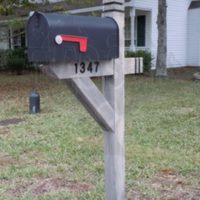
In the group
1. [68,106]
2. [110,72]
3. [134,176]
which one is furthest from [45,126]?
[110,72]

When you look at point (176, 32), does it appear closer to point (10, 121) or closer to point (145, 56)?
point (145, 56)

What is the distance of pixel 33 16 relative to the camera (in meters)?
2.18

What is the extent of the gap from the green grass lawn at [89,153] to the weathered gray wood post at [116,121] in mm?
877

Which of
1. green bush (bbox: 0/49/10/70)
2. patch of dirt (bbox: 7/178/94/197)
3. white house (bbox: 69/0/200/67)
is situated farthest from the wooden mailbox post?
green bush (bbox: 0/49/10/70)

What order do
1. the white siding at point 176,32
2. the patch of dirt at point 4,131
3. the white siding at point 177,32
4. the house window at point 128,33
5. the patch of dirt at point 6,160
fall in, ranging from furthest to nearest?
1. the white siding at point 177,32
2. the white siding at point 176,32
3. the house window at point 128,33
4. the patch of dirt at point 4,131
5. the patch of dirt at point 6,160

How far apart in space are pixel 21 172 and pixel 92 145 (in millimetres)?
1352

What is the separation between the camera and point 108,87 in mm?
2709

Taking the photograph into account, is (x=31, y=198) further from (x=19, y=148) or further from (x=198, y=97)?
(x=198, y=97)

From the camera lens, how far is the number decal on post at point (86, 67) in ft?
7.73

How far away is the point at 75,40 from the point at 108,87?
1.83ft

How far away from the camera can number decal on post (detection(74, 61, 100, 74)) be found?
236cm


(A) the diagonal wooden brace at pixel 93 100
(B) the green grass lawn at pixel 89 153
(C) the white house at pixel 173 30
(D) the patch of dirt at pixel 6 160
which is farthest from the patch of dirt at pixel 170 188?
(C) the white house at pixel 173 30

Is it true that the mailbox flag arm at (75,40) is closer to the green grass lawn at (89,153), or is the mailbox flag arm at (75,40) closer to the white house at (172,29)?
the green grass lawn at (89,153)

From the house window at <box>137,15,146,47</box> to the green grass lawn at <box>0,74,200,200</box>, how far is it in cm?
1213
